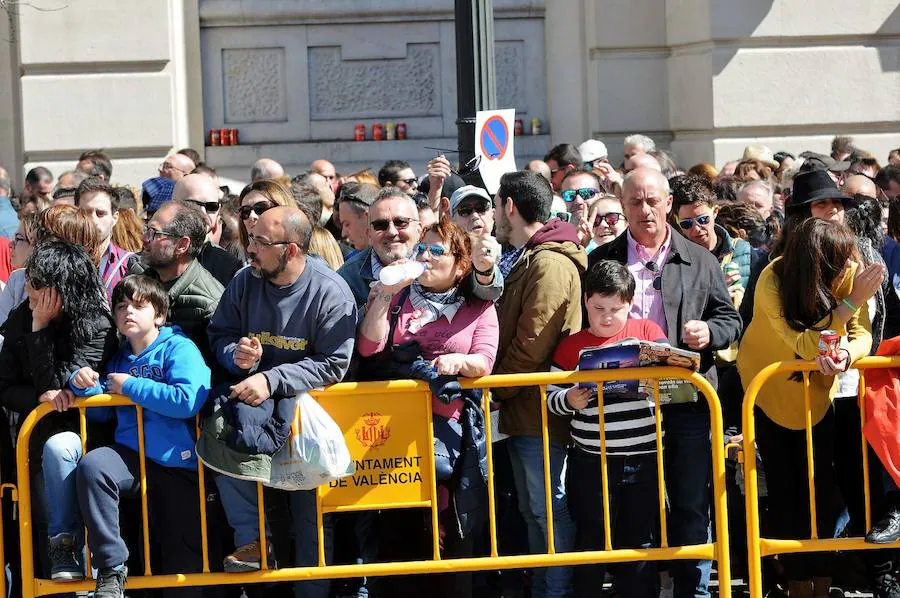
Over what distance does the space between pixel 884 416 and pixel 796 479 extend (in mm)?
579

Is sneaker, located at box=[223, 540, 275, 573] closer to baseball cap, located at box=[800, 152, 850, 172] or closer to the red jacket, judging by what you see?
the red jacket

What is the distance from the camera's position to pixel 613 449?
5871mm

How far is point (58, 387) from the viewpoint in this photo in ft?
18.5

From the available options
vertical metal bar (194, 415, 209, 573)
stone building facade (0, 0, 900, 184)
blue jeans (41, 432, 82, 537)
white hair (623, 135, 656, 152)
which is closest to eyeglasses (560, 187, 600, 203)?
white hair (623, 135, 656, 152)

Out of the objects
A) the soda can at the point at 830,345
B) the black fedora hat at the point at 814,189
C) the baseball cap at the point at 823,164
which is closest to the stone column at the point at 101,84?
the baseball cap at the point at 823,164

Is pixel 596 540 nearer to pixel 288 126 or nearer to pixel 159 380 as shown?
pixel 159 380

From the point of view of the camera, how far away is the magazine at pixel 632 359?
18.3 feet

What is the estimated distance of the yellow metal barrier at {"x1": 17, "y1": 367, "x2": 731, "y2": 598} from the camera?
18.5ft

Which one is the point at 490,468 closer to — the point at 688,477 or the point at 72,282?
the point at 688,477

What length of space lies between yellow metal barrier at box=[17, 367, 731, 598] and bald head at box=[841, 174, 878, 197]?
2628 mm

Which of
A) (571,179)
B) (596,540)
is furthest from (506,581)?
(571,179)

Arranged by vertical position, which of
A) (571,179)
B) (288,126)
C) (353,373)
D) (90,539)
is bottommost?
(90,539)

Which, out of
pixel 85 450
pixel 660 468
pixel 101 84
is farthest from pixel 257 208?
pixel 101 84

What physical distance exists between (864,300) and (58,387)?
3520 mm
